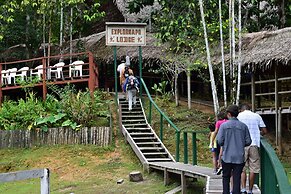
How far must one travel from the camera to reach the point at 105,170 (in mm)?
11883

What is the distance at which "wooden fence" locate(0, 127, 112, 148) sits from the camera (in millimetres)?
13312

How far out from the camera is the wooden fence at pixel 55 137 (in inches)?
524

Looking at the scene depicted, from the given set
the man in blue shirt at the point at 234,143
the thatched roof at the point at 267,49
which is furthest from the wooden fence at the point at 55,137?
the man in blue shirt at the point at 234,143

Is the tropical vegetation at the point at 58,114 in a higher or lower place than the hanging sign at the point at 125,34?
lower

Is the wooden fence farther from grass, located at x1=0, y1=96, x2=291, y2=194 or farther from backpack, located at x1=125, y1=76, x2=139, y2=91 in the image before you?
backpack, located at x1=125, y1=76, x2=139, y2=91

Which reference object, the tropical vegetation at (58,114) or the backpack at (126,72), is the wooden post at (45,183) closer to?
the tropical vegetation at (58,114)

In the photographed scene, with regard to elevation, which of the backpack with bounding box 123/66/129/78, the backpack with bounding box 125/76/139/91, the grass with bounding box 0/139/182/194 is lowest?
the grass with bounding box 0/139/182/194

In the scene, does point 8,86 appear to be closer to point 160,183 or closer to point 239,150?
point 160,183

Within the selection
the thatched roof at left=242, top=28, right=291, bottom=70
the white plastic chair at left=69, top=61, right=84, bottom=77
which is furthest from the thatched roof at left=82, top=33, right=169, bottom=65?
the thatched roof at left=242, top=28, right=291, bottom=70

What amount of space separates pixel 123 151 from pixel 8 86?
653 cm

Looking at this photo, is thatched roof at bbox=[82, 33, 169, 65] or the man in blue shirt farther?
thatched roof at bbox=[82, 33, 169, 65]

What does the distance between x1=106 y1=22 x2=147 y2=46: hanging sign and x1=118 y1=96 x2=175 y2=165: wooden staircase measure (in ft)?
5.69

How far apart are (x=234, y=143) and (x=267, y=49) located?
8.71 metres

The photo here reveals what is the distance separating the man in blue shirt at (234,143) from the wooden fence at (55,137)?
7055mm
